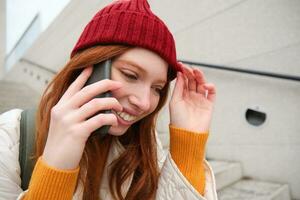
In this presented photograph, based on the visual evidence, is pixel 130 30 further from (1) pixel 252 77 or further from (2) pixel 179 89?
(1) pixel 252 77

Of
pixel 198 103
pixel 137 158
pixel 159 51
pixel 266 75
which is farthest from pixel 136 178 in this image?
pixel 266 75

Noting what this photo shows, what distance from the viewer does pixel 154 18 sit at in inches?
35.0

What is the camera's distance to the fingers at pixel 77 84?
68cm

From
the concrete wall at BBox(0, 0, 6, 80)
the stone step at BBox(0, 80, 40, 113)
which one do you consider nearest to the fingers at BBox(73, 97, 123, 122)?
the stone step at BBox(0, 80, 40, 113)

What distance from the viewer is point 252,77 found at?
2.20m

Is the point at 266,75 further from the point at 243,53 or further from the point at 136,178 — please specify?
the point at 136,178

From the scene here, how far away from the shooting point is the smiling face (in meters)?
0.77

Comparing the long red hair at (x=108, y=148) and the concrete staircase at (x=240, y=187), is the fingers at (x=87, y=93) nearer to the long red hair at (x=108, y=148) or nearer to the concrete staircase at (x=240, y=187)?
the long red hair at (x=108, y=148)

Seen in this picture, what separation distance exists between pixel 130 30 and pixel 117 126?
0.31m

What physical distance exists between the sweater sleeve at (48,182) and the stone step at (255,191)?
59.2 inches

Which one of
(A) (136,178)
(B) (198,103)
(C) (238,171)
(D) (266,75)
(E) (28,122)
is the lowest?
(C) (238,171)

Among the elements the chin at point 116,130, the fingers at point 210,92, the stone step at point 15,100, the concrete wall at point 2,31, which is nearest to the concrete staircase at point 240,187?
the fingers at point 210,92

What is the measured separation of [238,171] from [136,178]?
4.99 ft

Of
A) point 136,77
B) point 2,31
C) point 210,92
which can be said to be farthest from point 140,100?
point 2,31
